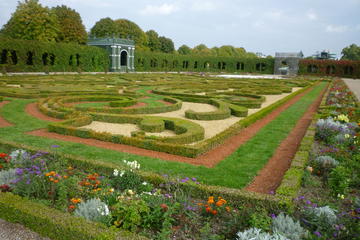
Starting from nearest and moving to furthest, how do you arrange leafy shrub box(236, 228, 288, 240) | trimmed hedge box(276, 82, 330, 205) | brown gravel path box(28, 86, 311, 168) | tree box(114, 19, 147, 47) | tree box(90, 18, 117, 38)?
leafy shrub box(236, 228, 288, 240) → trimmed hedge box(276, 82, 330, 205) → brown gravel path box(28, 86, 311, 168) → tree box(90, 18, 117, 38) → tree box(114, 19, 147, 47)

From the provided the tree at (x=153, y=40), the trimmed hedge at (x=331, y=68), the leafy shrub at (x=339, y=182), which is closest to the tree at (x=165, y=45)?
the tree at (x=153, y=40)

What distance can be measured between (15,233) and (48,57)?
41375 millimetres

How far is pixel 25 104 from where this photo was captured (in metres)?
15.7

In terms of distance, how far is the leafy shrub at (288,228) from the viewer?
13.8ft

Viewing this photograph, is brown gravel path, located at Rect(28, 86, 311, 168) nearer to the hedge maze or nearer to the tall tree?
the hedge maze

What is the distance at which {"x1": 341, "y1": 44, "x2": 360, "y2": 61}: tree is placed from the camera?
97469 millimetres

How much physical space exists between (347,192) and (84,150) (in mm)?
6696

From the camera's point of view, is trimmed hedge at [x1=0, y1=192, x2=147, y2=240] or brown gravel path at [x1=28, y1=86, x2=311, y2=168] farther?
brown gravel path at [x1=28, y1=86, x2=311, y2=168]

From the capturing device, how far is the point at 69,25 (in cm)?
5994

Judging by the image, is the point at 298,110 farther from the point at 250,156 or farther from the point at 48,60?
the point at 48,60

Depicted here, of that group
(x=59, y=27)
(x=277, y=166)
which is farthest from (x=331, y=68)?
(x=277, y=166)

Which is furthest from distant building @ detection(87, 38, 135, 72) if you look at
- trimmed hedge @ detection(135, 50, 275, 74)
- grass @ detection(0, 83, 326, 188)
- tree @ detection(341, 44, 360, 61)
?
tree @ detection(341, 44, 360, 61)

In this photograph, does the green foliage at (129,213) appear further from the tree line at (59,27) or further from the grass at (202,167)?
the tree line at (59,27)

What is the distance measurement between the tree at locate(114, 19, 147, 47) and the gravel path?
241 ft
